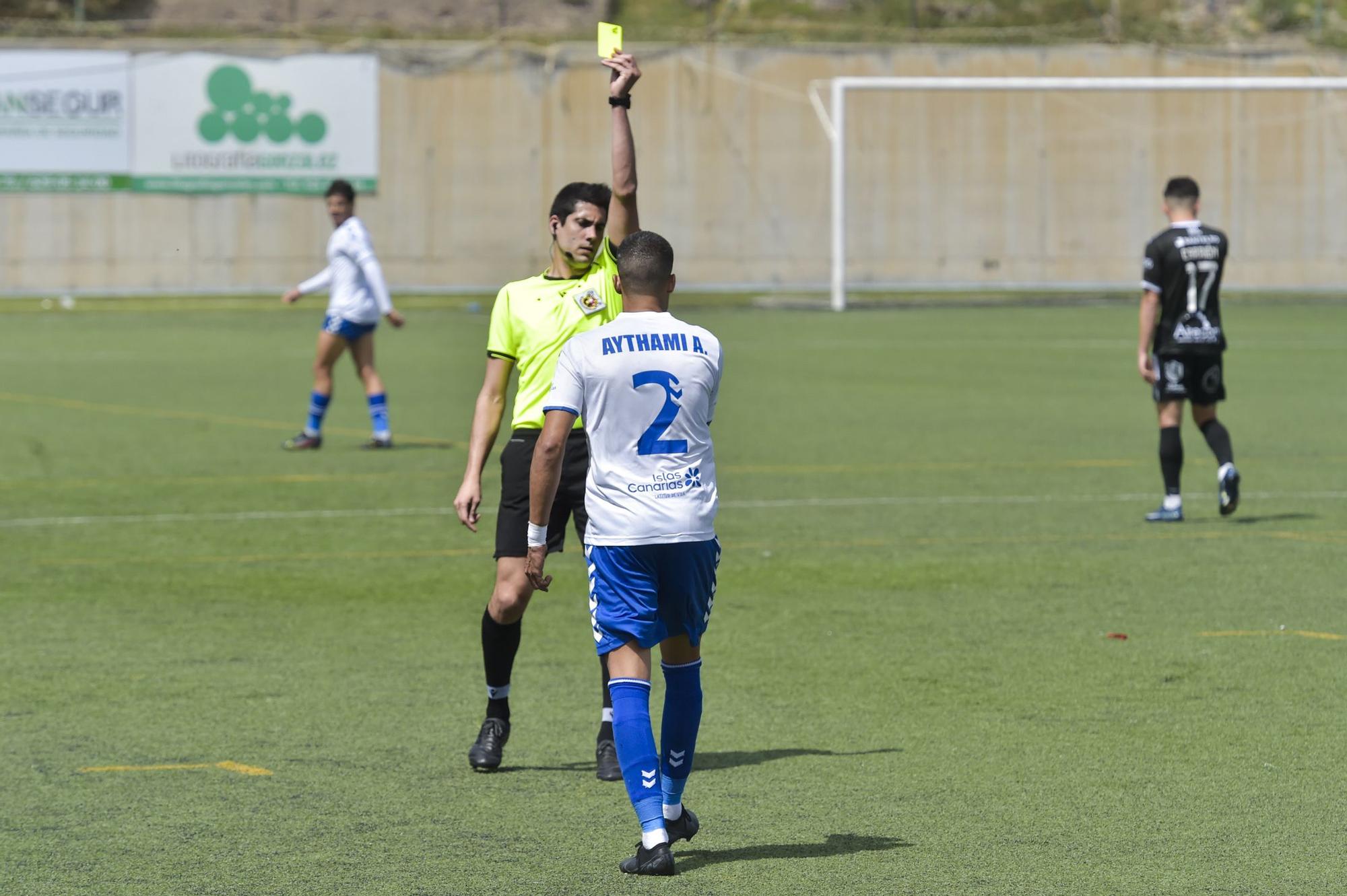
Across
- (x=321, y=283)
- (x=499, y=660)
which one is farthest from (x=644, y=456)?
(x=321, y=283)

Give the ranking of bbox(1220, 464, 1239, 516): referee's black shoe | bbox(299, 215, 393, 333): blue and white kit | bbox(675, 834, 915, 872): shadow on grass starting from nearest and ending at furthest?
bbox(675, 834, 915, 872): shadow on grass
bbox(1220, 464, 1239, 516): referee's black shoe
bbox(299, 215, 393, 333): blue and white kit

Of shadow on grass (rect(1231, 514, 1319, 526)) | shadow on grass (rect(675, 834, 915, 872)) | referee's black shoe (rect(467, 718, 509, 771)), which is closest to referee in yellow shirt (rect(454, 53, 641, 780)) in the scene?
referee's black shoe (rect(467, 718, 509, 771))

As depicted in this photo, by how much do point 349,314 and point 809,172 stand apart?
3104 cm

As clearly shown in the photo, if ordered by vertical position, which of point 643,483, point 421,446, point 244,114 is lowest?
point 421,446

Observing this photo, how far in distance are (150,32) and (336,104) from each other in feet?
17.7

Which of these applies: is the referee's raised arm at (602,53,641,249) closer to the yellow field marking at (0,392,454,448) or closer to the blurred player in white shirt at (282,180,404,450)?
the blurred player in white shirt at (282,180,404,450)

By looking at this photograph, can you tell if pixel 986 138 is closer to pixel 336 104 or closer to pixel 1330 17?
pixel 1330 17

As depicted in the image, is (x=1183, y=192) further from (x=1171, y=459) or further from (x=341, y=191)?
(x=341, y=191)

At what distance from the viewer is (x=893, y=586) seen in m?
11.1

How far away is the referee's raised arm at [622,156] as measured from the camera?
6.91 m

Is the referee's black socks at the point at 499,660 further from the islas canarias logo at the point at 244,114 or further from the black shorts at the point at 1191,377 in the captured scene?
the islas canarias logo at the point at 244,114

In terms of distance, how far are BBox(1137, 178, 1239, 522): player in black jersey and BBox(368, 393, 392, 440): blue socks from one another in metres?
7.21

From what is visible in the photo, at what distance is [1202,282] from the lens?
1345 cm

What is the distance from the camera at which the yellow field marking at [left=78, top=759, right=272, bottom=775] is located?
707 cm
